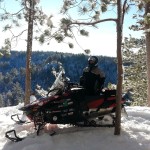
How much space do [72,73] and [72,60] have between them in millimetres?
12909

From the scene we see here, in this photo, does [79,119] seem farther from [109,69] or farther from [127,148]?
[109,69]

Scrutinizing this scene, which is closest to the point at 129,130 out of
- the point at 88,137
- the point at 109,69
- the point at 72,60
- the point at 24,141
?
the point at 88,137

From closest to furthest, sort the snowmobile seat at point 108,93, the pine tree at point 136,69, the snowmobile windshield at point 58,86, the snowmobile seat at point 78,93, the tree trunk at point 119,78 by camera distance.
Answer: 1. the tree trunk at point 119,78
2. the snowmobile seat at point 78,93
3. the snowmobile windshield at point 58,86
4. the snowmobile seat at point 108,93
5. the pine tree at point 136,69

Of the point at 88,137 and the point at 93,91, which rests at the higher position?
the point at 93,91

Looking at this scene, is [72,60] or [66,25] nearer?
[66,25]

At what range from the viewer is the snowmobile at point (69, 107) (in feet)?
26.3

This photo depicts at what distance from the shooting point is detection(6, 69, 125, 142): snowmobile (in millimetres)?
8016

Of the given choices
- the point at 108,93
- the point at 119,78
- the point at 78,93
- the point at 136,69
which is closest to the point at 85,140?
the point at 78,93

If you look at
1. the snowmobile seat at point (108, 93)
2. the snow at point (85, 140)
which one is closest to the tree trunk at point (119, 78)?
the snow at point (85, 140)

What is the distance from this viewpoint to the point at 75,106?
812 cm

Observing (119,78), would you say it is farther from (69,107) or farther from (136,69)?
(136,69)

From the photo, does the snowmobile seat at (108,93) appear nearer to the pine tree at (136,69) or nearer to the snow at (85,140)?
the snow at (85,140)

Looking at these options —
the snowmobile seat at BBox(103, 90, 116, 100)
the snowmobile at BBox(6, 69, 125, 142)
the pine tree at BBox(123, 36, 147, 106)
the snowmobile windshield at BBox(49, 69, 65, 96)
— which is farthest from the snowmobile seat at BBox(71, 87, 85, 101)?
the pine tree at BBox(123, 36, 147, 106)

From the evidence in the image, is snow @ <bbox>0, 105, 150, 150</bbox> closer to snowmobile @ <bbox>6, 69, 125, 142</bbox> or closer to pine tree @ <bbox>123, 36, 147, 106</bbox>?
snowmobile @ <bbox>6, 69, 125, 142</bbox>
